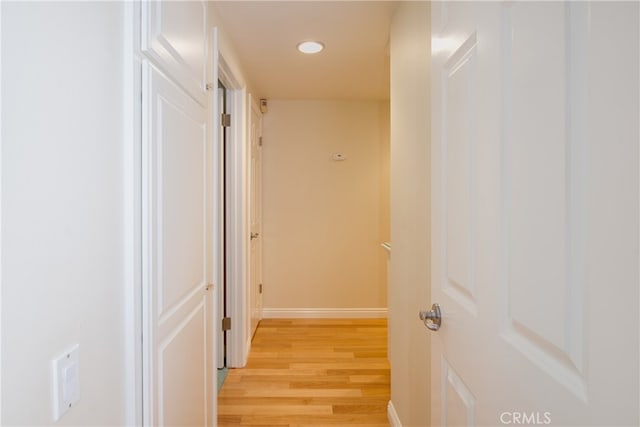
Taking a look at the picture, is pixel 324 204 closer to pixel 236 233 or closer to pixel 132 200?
pixel 236 233

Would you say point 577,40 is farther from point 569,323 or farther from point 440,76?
point 440,76

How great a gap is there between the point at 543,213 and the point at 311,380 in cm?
246

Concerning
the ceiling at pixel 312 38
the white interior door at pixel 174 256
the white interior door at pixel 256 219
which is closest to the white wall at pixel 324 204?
the white interior door at pixel 256 219

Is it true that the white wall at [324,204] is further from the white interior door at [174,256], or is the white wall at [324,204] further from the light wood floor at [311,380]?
the white interior door at [174,256]

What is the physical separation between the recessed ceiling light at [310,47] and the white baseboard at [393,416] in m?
2.30

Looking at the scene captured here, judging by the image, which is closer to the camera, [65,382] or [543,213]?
[543,213]

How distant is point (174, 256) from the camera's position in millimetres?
1292

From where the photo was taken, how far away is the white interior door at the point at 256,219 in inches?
134

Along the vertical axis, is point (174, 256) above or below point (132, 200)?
below

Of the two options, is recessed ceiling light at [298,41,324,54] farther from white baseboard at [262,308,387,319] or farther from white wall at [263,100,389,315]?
white baseboard at [262,308,387,319]

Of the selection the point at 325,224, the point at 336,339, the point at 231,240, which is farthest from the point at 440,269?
the point at 325,224

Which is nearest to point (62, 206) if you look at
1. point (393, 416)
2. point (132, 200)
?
point (132, 200)

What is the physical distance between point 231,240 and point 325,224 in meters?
1.35

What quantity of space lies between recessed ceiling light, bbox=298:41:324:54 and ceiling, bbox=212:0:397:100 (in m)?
0.04
